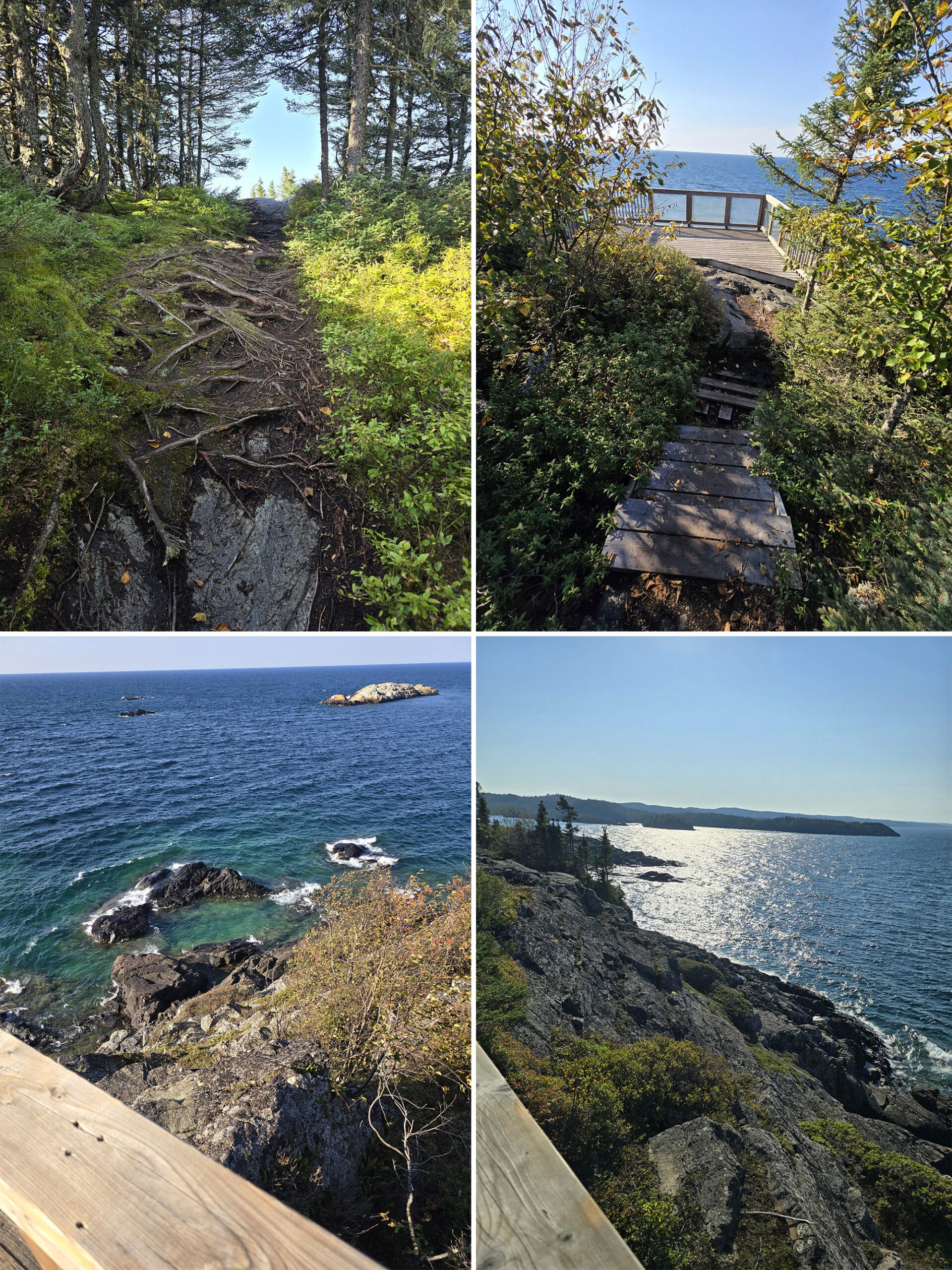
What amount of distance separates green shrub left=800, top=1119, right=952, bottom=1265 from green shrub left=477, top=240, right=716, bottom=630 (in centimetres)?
222

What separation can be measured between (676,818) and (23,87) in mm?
4184

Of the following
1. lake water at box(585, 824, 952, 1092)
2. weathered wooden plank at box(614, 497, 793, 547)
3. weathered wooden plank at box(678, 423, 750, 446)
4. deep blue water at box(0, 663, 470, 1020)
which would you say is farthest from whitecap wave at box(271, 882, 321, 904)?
weathered wooden plank at box(678, 423, 750, 446)

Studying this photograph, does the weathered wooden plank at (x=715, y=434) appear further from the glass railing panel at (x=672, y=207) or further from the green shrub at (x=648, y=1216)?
the green shrub at (x=648, y=1216)

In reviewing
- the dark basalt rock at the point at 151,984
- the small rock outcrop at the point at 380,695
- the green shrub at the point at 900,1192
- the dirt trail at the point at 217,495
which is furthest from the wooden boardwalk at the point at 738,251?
the dark basalt rock at the point at 151,984

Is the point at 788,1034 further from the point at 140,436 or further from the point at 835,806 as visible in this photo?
the point at 140,436

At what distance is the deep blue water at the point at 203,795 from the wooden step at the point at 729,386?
5.71ft

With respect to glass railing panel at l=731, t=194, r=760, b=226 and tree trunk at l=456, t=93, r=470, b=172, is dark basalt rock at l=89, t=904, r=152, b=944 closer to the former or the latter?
tree trunk at l=456, t=93, r=470, b=172

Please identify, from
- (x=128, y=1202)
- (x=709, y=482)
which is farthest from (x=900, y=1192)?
(x=709, y=482)

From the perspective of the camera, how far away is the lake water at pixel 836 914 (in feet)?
7.95

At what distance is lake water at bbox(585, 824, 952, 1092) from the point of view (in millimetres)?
2422

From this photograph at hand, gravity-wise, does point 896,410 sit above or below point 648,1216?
above

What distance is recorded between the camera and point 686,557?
2.52 meters

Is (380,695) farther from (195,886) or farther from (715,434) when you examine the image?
(715,434)

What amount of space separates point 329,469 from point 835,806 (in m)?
2.42
